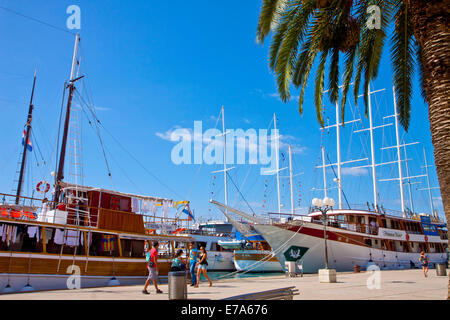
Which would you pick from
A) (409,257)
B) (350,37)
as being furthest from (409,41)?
(409,257)

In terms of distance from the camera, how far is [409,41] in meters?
8.99

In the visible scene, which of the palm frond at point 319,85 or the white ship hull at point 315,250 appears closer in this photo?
the palm frond at point 319,85

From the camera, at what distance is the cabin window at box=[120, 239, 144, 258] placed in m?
20.3

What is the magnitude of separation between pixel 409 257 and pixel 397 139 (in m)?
17.6

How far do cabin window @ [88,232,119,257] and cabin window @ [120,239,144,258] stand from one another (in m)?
0.71

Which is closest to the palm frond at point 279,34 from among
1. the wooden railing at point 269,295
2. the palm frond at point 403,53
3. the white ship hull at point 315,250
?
the palm frond at point 403,53

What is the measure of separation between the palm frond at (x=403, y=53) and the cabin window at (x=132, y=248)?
52.7ft

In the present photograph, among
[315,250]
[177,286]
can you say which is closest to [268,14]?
[177,286]

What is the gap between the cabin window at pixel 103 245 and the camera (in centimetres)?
1895

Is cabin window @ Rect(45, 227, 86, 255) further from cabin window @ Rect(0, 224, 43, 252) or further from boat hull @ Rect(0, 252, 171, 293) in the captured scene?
boat hull @ Rect(0, 252, 171, 293)

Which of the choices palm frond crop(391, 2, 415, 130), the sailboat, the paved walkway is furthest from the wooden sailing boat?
palm frond crop(391, 2, 415, 130)

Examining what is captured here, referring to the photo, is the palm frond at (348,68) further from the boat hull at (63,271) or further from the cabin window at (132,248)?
the cabin window at (132,248)

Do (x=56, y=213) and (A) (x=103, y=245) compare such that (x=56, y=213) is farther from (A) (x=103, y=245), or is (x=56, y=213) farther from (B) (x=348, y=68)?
(B) (x=348, y=68)
